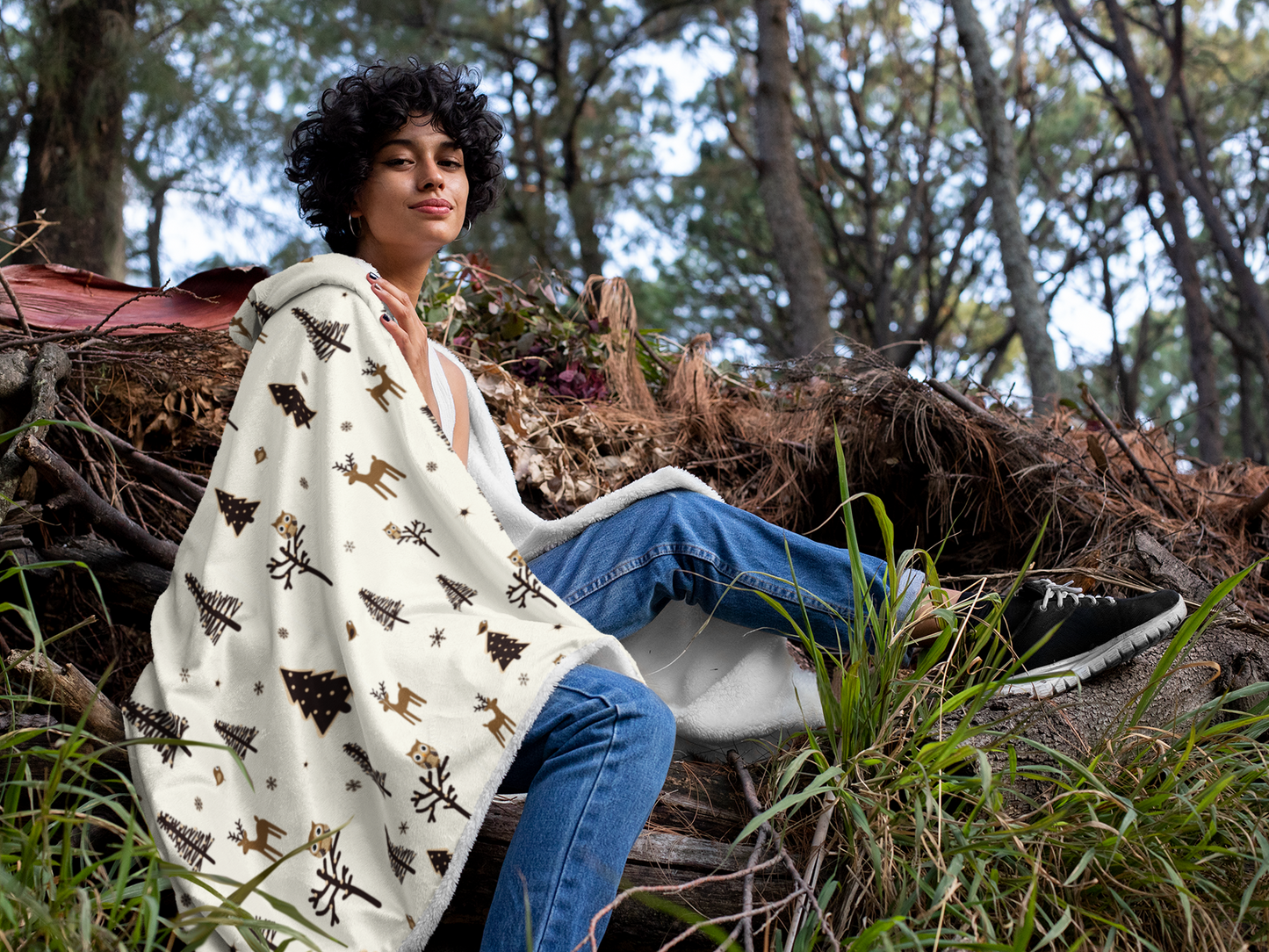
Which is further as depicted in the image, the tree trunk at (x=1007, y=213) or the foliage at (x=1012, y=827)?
the tree trunk at (x=1007, y=213)

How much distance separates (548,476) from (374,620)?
1.36 m

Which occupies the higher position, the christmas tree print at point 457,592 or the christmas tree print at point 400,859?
the christmas tree print at point 457,592

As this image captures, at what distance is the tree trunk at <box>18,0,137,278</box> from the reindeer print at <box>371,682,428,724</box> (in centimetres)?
448

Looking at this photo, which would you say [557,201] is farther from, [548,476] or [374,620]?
[374,620]

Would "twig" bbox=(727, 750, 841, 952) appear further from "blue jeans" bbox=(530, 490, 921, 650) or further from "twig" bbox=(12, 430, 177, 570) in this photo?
"twig" bbox=(12, 430, 177, 570)

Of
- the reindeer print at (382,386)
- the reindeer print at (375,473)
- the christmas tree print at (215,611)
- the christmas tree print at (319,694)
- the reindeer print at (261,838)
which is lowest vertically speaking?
the reindeer print at (261,838)

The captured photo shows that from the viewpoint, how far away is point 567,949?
1291 millimetres

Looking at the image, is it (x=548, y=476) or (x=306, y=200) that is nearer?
(x=306, y=200)

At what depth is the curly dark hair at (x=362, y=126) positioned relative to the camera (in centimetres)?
202

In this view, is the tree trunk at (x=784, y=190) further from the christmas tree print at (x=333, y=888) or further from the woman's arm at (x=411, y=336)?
the christmas tree print at (x=333, y=888)

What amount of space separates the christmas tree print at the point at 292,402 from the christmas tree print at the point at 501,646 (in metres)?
0.50

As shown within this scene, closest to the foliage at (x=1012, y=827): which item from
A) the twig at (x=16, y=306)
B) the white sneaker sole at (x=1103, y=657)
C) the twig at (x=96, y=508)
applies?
the white sneaker sole at (x=1103, y=657)

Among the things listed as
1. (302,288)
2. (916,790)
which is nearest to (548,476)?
(302,288)

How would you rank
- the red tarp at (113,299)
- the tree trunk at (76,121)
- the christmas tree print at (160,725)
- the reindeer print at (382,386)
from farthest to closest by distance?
the tree trunk at (76,121) < the red tarp at (113,299) < the reindeer print at (382,386) < the christmas tree print at (160,725)
